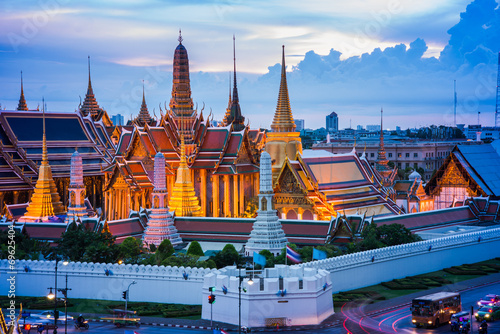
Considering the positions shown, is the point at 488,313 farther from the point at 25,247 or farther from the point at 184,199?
the point at 184,199

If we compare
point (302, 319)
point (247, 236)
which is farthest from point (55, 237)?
point (302, 319)

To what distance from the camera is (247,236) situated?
183 feet

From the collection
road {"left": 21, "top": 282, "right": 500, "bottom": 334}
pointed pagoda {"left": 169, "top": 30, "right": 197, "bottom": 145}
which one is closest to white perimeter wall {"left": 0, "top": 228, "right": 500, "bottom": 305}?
road {"left": 21, "top": 282, "right": 500, "bottom": 334}

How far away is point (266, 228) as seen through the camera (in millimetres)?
51000

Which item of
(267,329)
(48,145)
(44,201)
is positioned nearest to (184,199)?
(44,201)

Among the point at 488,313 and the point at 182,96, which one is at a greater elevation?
the point at 182,96

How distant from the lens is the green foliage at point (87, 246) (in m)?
47.1

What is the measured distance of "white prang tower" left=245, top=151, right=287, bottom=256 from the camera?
50.5 m

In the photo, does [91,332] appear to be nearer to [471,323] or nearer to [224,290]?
[224,290]

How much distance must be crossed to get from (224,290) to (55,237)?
1870 cm

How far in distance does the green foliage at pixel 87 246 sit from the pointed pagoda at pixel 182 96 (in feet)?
83.2

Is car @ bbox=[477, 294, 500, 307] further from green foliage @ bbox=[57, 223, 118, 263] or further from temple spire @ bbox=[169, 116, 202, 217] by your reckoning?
temple spire @ bbox=[169, 116, 202, 217]

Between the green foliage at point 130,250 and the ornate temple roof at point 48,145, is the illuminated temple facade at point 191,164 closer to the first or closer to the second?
the ornate temple roof at point 48,145

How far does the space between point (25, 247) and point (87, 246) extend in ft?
13.9
